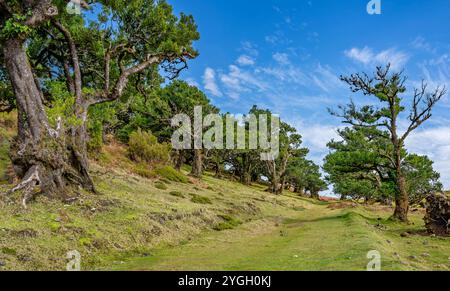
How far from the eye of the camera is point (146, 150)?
4194cm

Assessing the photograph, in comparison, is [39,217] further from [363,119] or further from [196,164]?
[196,164]

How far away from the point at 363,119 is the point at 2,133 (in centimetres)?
3217

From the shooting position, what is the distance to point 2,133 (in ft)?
104

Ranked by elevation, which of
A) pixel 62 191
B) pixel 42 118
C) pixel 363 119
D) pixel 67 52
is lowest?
pixel 62 191

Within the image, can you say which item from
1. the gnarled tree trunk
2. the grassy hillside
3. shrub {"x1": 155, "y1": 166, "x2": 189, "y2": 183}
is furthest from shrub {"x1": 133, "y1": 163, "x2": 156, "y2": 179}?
the gnarled tree trunk

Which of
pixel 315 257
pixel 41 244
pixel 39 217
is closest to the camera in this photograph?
pixel 41 244

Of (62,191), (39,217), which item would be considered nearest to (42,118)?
(62,191)

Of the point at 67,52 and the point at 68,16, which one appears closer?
the point at 68,16

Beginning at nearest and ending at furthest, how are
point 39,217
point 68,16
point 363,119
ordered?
1. point 39,217
2. point 68,16
3. point 363,119

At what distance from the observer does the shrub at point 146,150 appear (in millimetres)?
41688

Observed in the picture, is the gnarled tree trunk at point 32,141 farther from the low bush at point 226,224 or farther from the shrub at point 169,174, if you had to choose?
the shrub at point 169,174

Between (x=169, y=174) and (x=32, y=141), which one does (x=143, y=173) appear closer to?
(x=169, y=174)
